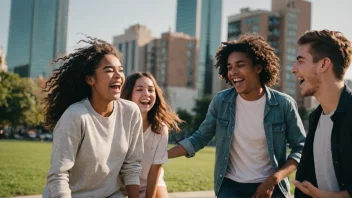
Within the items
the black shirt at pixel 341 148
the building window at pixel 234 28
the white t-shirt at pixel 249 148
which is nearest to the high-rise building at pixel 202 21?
the building window at pixel 234 28

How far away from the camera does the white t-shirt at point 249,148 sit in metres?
4.16

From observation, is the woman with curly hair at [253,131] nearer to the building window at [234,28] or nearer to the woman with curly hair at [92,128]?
the woman with curly hair at [92,128]

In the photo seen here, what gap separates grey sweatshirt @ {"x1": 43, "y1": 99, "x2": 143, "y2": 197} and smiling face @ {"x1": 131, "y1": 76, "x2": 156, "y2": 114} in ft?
3.00

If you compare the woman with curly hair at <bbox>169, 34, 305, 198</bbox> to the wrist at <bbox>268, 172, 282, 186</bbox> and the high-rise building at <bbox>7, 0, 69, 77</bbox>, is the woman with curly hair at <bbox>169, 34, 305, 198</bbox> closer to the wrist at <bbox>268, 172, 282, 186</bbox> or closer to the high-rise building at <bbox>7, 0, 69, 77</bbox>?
the wrist at <bbox>268, 172, 282, 186</bbox>

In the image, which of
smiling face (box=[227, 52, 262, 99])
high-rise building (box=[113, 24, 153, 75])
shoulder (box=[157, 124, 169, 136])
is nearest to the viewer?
smiling face (box=[227, 52, 262, 99])

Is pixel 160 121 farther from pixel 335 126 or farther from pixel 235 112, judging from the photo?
pixel 335 126

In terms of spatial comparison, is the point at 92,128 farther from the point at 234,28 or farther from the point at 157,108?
the point at 234,28

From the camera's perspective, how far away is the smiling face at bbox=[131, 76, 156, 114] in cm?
461

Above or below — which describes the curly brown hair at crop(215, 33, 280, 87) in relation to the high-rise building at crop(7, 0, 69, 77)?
below

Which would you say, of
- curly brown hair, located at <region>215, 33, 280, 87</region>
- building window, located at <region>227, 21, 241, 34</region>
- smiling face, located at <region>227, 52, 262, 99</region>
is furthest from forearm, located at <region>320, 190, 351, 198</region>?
building window, located at <region>227, 21, 241, 34</region>

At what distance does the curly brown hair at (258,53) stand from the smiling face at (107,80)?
1488mm

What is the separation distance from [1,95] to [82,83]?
5006 centimetres

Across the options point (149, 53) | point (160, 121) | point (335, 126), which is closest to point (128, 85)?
point (160, 121)

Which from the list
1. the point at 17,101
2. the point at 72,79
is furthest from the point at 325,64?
the point at 17,101
